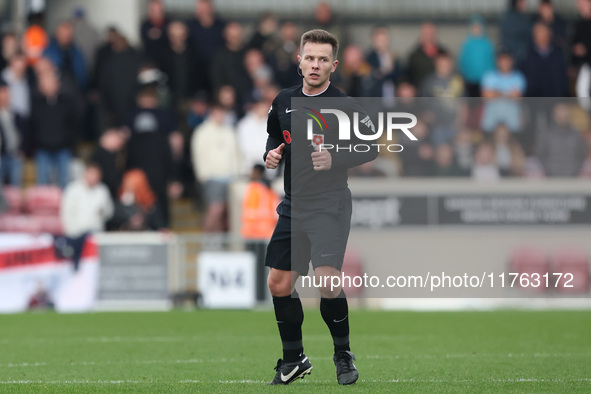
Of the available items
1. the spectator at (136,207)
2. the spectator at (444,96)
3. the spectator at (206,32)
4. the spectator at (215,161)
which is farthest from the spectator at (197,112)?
the spectator at (444,96)

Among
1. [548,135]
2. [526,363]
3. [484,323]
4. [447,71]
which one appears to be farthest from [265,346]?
[447,71]

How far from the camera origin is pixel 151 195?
1783 centimetres

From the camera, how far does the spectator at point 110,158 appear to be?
17906mm

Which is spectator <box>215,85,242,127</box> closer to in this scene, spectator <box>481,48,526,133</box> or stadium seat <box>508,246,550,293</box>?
spectator <box>481,48,526,133</box>

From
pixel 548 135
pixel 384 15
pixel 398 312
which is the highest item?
pixel 384 15

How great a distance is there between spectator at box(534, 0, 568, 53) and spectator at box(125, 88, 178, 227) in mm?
6908

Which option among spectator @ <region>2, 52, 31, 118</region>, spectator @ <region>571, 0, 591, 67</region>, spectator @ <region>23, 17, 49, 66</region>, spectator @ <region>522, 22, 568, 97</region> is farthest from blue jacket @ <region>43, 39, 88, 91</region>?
spectator @ <region>571, 0, 591, 67</region>

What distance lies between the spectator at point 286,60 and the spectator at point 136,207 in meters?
2.91

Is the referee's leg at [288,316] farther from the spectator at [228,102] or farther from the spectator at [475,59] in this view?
the spectator at [475,59]

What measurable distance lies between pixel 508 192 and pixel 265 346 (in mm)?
7581

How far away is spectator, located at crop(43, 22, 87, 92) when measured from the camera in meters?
18.6

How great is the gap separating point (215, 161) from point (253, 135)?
0.71 metres

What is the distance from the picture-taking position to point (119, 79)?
18406 millimetres

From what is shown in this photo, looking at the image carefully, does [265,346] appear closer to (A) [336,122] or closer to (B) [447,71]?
(A) [336,122]
